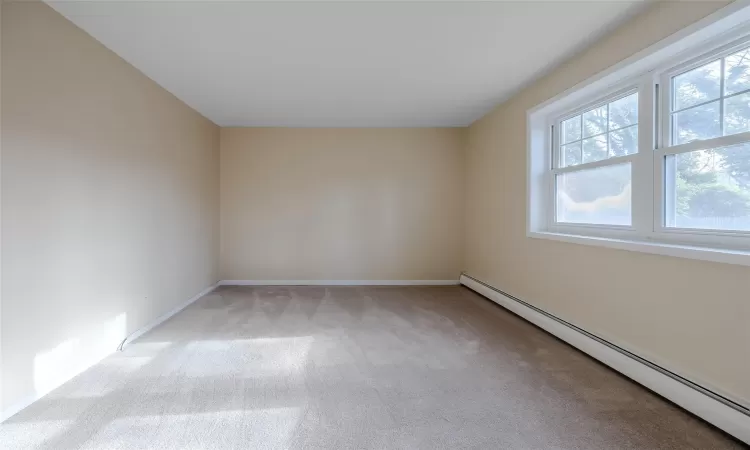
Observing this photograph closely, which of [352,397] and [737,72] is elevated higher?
[737,72]

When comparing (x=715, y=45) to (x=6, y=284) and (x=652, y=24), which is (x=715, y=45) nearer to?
(x=652, y=24)

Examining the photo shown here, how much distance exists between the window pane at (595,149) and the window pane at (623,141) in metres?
0.08

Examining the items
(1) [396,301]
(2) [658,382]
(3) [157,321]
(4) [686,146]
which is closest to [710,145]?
(4) [686,146]

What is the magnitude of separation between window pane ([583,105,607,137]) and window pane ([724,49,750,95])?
91cm

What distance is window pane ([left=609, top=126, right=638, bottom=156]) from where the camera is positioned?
2.63 meters

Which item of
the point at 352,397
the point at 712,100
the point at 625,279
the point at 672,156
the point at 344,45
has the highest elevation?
the point at 344,45

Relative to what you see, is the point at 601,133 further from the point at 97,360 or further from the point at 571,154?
the point at 97,360

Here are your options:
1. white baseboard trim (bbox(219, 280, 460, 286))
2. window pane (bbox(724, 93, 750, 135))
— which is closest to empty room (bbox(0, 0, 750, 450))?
window pane (bbox(724, 93, 750, 135))

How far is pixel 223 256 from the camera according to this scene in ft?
17.8

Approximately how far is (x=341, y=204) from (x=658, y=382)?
13.8ft

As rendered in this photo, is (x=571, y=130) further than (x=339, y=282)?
No

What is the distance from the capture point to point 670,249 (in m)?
2.14

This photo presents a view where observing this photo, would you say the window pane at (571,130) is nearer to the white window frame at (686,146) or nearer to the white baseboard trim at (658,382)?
the white window frame at (686,146)

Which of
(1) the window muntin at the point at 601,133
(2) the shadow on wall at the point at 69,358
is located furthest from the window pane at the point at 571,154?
(2) the shadow on wall at the point at 69,358
